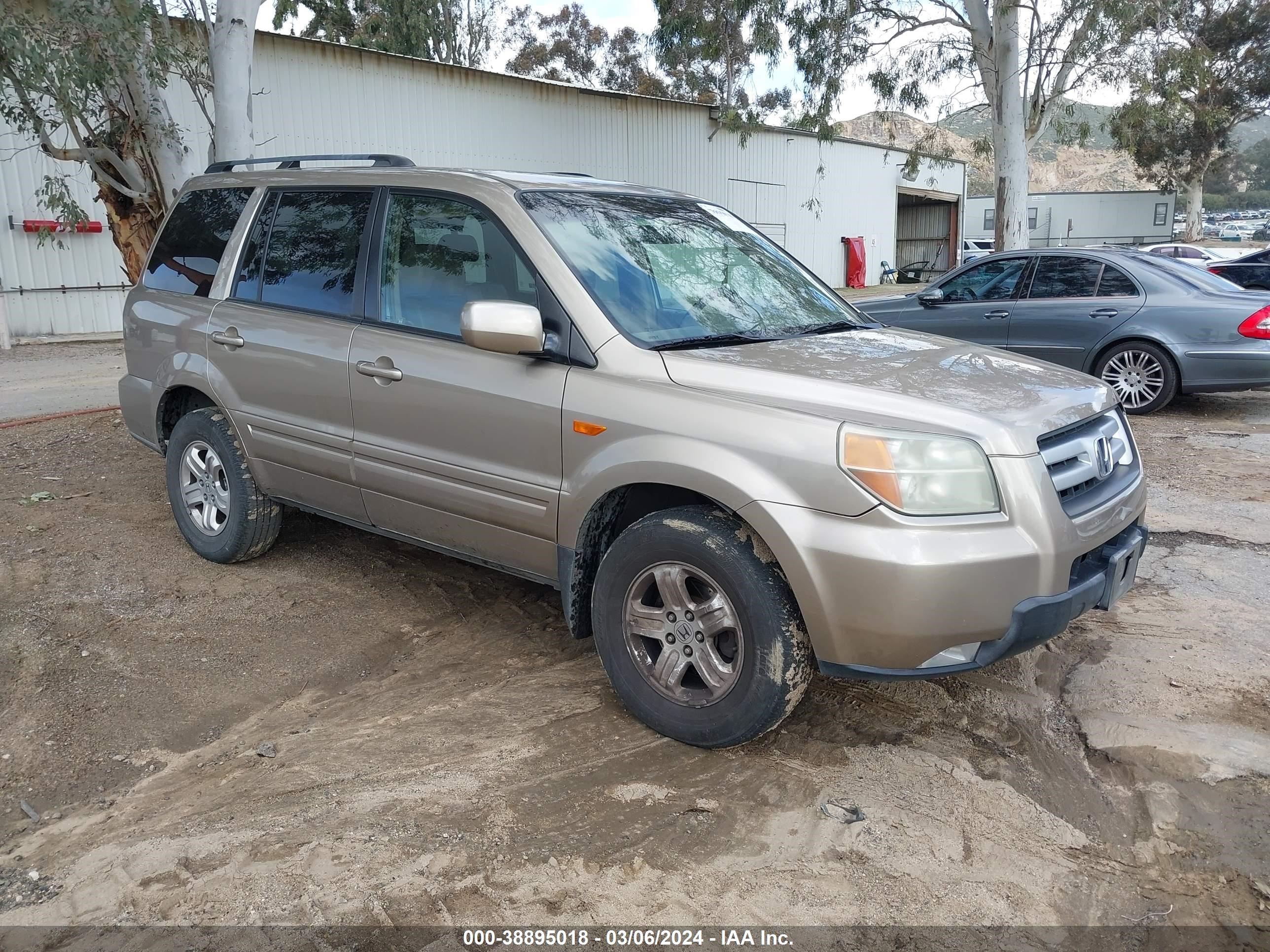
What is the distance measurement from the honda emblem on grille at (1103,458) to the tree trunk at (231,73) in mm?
7035

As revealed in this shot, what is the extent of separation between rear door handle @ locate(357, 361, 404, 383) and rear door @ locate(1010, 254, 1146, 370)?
7.01 meters

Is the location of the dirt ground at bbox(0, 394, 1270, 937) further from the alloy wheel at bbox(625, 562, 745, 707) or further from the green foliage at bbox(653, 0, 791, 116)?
the green foliage at bbox(653, 0, 791, 116)

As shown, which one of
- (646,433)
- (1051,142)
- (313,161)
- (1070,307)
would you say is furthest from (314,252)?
(1051,142)

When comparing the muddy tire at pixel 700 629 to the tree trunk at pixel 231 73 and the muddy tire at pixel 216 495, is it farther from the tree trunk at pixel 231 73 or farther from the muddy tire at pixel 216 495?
the tree trunk at pixel 231 73

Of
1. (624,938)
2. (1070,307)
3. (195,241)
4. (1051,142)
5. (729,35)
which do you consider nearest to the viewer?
(624,938)

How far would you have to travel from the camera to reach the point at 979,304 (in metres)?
10.0

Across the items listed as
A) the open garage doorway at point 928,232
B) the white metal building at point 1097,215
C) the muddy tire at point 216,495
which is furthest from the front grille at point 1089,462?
the white metal building at point 1097,215

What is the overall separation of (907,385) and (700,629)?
3.43 feet

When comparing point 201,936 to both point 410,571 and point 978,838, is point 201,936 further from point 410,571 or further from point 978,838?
point 410,571

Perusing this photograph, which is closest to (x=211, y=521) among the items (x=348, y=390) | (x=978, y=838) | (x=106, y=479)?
(x=348, y=390)

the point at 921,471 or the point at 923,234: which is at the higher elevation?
the point at 923,234

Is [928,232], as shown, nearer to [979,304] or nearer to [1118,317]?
[979,304]

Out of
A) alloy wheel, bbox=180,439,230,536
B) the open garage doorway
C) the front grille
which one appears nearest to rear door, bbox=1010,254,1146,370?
the front grille

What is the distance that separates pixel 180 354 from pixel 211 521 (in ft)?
2.82
